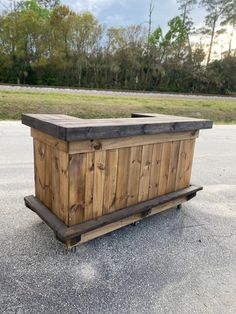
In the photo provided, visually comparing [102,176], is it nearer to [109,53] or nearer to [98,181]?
[98,181]

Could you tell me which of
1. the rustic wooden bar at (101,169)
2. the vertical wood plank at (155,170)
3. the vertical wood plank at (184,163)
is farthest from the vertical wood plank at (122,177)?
the vertical wood plank at (184,163)

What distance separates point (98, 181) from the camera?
1.89m

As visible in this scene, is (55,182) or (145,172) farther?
(145,172)

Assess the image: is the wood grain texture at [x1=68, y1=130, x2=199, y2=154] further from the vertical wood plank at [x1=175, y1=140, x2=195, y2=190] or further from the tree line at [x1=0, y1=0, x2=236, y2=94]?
the tree line at [x1=0, y1=0, x2=236, y2=94]

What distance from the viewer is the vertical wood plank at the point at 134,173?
205 centimetres

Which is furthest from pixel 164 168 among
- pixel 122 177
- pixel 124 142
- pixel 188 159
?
pixel 124 142

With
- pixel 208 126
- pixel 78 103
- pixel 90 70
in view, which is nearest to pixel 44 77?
pixel 90 70

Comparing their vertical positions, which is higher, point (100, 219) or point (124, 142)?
point (124, 142)

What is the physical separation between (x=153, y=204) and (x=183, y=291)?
0.80m

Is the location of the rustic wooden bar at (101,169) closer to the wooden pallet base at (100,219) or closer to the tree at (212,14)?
the wooden pallet base at (100,219)

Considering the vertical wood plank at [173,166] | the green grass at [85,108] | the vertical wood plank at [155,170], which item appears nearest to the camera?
the vertical wood plank at [155,170]

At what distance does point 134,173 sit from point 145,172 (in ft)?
0.43

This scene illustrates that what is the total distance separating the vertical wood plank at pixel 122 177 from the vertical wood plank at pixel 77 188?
333mm

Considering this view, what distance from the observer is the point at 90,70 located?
24703mm
